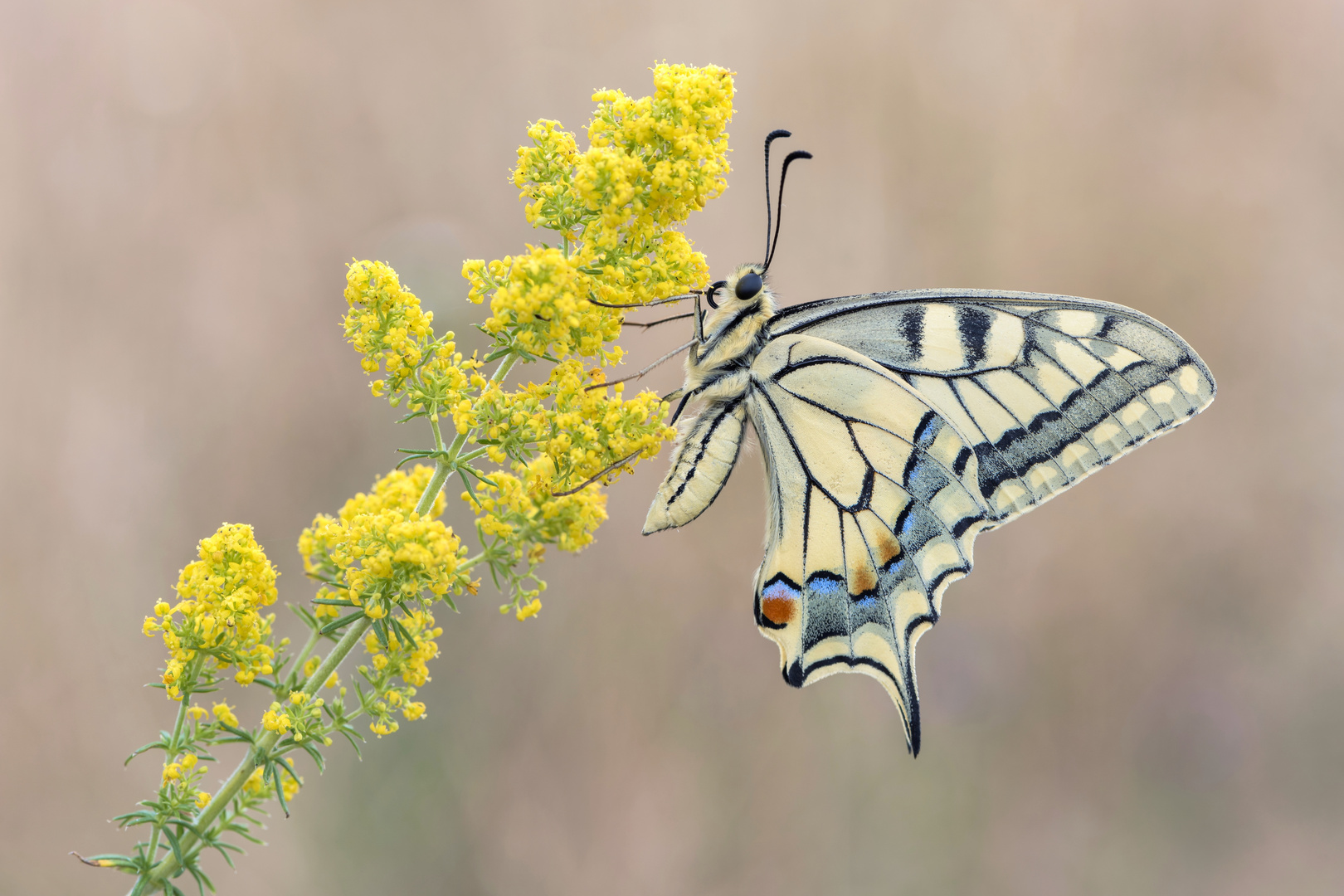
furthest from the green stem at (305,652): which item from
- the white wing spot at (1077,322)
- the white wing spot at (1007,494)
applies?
the white wing spot at (1077,322)

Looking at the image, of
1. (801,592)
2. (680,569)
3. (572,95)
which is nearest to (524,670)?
(680,569)

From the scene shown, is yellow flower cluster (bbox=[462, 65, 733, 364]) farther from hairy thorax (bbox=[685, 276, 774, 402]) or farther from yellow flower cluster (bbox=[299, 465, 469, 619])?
hairy thorax (bbox=[685, 276, 774, 402])

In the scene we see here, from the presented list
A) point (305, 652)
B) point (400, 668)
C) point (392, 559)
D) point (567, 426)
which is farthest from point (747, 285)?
point (305, 652)

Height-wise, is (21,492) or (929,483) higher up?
(21,492)

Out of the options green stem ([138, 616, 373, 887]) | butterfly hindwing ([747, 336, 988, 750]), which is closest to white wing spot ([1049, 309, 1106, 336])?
butterfly hindwing ([747, 336, 988, 750])

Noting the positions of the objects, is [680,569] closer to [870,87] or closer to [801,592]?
[801,592]

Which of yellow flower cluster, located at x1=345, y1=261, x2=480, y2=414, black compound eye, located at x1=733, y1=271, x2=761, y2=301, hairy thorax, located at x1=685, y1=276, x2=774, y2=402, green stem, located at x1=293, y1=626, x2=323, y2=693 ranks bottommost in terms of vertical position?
green stem, located at x1=293, y1=626, x2=323, y2=693
